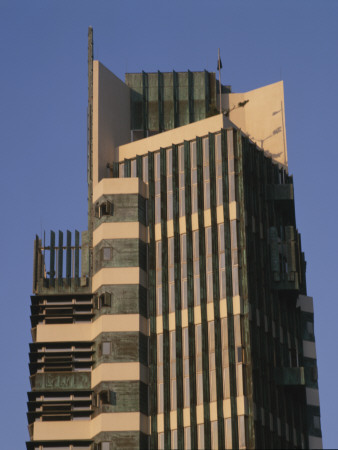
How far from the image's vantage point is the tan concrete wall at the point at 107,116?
13012cm

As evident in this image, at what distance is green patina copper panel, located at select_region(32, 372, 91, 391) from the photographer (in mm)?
120938

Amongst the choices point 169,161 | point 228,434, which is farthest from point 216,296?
point 169,161

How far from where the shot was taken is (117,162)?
130375mm

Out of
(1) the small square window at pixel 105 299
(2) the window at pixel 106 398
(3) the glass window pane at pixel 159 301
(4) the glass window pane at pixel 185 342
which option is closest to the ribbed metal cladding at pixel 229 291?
(4) the glass window pane at pixel 185 342

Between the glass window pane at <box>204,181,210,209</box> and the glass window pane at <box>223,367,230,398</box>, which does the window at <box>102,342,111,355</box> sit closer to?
the glass window pane at <box>223,367,230,398</box>

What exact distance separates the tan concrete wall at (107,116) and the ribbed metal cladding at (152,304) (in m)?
5.49

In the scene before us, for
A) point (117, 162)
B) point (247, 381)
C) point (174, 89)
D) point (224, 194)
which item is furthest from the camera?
point (174, 89)

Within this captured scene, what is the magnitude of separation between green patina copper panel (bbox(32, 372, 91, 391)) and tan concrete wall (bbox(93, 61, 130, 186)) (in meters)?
19.9

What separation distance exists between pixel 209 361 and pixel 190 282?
8153 millimetres

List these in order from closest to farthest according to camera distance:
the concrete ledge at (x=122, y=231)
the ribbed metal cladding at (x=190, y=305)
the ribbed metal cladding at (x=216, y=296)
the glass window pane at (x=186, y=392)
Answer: the ribbed metal cladding at (x=216, y=296) → the ribbed metal cladding at (x=190, y=305) → the glass window pane at (x=186, y=392) → the concrete ledge at (x=122, y=231)

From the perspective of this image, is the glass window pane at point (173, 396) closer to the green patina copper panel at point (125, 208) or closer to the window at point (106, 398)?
the window at point (106, 398)

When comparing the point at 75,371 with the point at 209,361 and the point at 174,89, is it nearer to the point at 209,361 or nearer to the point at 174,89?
the point at 209,361

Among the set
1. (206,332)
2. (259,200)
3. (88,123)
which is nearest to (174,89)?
(88,123)

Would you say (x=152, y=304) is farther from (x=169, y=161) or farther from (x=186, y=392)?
(x=169, y=161)
